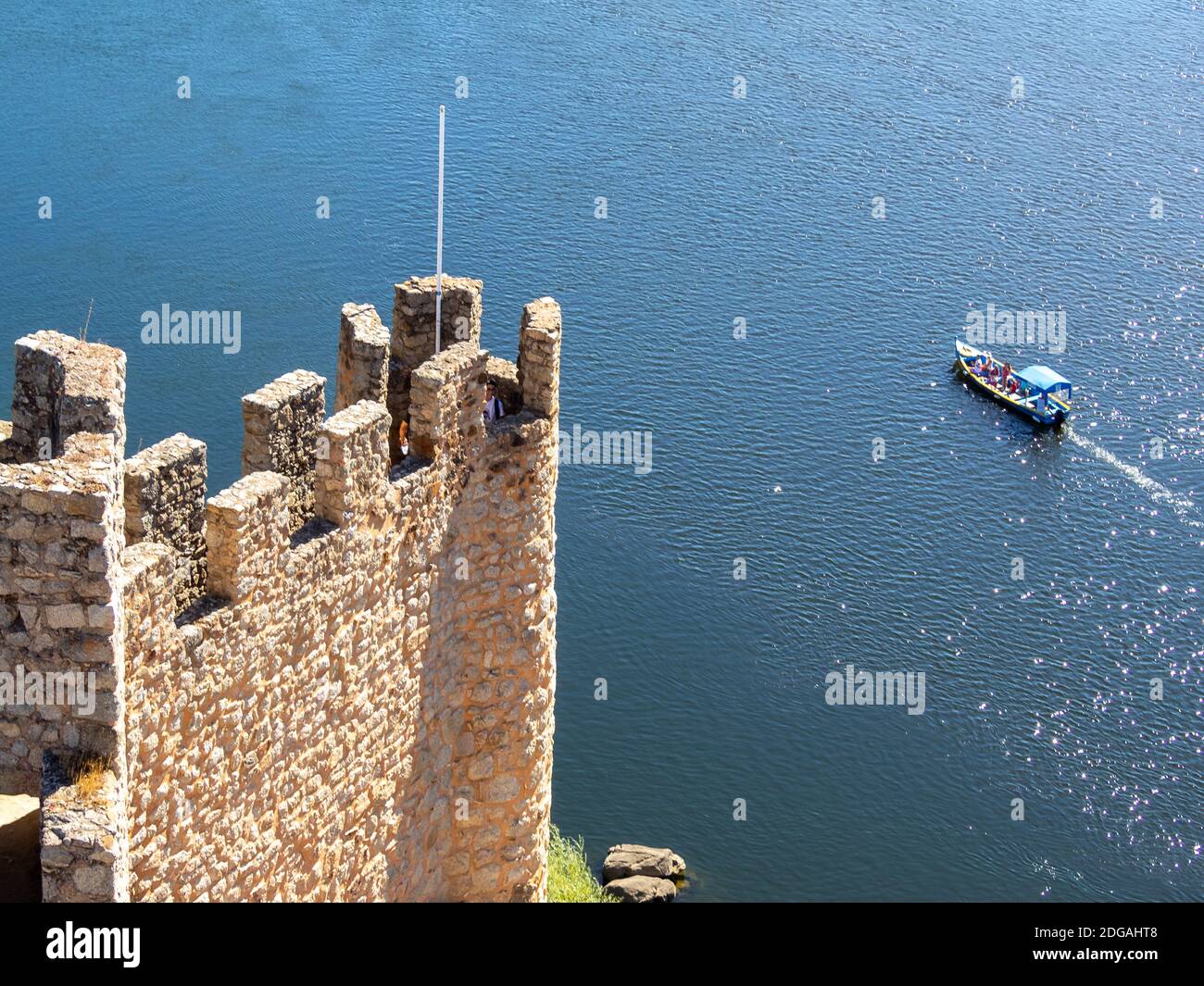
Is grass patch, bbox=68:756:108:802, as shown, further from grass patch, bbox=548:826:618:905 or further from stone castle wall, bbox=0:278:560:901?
grass patch, bbox=548:826:618:905

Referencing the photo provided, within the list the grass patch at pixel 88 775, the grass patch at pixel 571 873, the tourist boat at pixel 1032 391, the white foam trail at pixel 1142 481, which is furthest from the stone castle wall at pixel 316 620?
the tourist boat at pixel 1032 391

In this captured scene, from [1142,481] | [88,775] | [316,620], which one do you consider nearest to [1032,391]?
[1142,481]

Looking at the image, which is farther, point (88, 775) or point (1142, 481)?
point (1142, 481)

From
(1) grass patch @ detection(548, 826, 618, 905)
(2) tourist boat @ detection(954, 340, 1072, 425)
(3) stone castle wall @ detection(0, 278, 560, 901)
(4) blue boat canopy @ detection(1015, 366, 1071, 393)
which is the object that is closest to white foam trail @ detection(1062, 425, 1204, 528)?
(2) tourist boat @ detection(954, 340, 1072, 425)

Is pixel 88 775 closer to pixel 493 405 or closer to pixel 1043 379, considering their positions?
pixel 493 405

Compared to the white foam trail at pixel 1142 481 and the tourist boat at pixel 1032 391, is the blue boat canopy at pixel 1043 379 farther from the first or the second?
the white foam trail at pixel 1142 481
